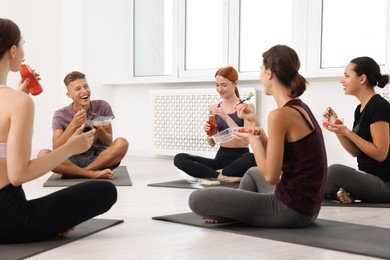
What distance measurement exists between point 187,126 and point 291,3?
1677 millimetres

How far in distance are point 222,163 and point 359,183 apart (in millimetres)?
1282

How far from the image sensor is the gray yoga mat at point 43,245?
2.17 metres

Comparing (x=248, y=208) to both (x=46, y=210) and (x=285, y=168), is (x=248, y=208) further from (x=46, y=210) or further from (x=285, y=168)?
(x=46, y=210)

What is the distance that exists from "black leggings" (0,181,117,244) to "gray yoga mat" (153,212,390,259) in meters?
0.55

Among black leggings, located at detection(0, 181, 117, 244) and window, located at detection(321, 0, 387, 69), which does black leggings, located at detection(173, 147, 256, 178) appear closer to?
window, located at detection(321, 0, 387, 69)

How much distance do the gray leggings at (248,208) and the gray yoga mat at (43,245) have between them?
457mm

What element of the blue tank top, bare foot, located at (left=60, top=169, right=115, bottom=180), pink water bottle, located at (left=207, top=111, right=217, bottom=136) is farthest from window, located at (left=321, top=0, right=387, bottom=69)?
bare foot, located at (left=60, top=169, right=115, bottom=180)

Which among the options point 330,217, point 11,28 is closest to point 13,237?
point 11,28

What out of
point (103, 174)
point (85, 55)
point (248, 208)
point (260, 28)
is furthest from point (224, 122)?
point (85, 55)

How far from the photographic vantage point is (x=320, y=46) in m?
5.44

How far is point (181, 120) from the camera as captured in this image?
21.3 feet

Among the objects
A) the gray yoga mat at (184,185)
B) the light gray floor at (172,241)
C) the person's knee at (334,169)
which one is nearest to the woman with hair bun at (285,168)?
the light gray floor at (172,241)

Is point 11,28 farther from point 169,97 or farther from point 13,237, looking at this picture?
point 169,97

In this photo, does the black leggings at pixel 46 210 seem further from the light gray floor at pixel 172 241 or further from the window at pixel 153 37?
the window at pixel 153 37
